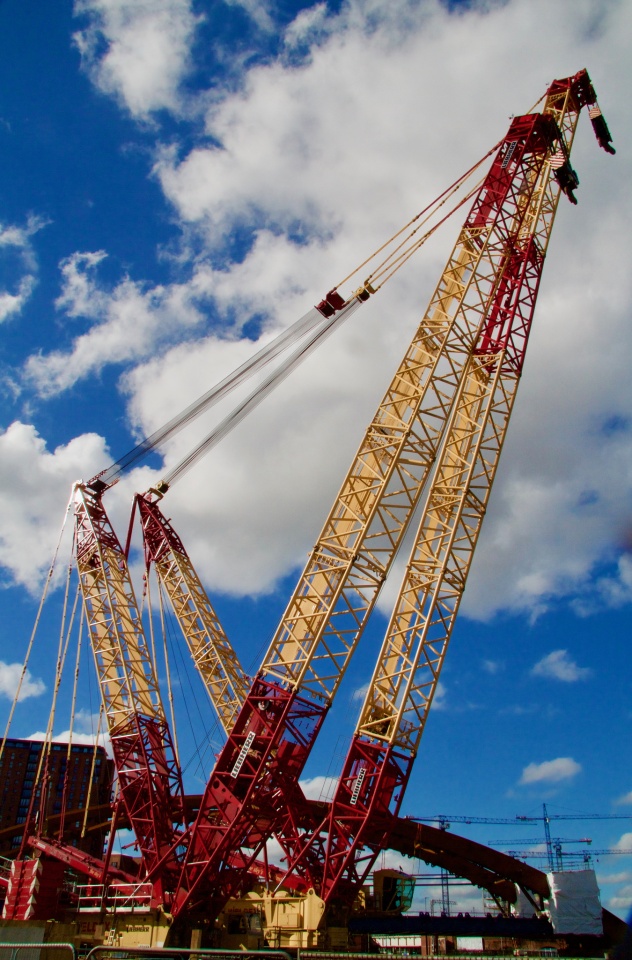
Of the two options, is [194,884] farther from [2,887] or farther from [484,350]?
[484,350]

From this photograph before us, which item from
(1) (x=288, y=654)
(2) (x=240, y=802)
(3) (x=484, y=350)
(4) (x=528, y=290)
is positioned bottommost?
(2) (x=240, y=802)

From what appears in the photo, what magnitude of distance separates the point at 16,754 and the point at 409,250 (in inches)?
6660

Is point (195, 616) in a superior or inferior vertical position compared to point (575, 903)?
superior

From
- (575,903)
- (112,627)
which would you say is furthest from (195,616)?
(575,903)

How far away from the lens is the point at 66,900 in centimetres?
4066

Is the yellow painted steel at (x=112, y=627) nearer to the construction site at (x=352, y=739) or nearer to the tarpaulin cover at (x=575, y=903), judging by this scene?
the construction site at (x=352, y=739)

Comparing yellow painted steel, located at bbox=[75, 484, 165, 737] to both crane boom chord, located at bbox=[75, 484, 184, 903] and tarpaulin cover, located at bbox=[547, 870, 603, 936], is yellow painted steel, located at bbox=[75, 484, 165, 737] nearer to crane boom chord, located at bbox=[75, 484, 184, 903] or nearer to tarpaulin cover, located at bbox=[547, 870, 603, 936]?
crane boom chord, located at bbox=[75, 484, 184, 903]

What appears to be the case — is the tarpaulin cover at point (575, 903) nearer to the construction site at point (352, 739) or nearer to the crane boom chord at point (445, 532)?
the construction site at point (352, 739)

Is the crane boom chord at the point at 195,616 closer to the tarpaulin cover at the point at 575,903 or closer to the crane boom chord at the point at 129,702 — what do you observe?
the crane boom chord at the point at 129,702

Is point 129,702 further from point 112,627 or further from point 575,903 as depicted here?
point 575,903

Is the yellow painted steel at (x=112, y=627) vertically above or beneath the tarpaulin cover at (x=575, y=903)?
above

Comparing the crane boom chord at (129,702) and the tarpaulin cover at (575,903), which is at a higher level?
the crane boom chord at (129,702)

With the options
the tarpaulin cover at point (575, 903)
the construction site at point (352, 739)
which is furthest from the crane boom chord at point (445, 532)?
the tarpaulin cover at point (575, 903)

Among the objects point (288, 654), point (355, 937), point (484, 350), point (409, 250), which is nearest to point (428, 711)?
point (288, 654)
